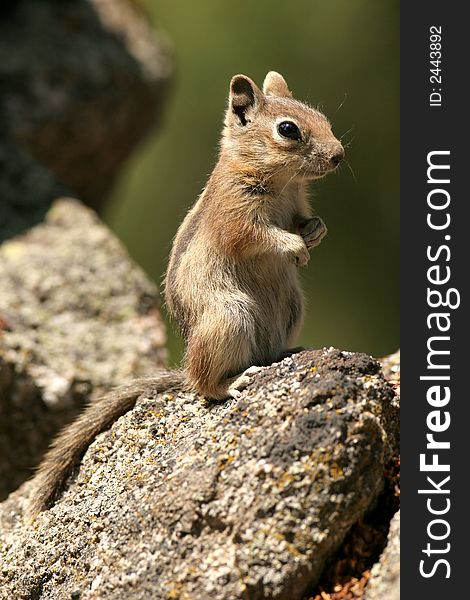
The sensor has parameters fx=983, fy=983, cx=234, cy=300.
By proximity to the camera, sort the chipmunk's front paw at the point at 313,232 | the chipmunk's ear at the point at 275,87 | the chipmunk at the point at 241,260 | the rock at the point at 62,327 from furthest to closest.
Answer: the rock at the point at 62,327 → the chipmunk's ear at the point at 275,87 → the chipmunk's front paw at the point at 313,232 → the chipmunk at the point at 241,260

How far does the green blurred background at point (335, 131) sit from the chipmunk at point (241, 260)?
10.5 meters

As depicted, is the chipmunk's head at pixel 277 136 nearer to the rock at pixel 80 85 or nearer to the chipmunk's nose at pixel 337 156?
the chipmunk's nose at pixel 337 156

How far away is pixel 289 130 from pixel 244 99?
0.36 m

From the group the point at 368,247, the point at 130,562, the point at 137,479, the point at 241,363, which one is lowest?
the point at 130,562

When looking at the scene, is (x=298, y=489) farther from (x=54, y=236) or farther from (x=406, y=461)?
(x=54, y=236)

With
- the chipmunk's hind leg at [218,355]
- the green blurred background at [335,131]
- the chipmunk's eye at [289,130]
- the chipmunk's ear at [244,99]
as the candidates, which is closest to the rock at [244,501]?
the chipmunk's hind leg at [218,355]

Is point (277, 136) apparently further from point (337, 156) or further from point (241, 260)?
point (241, 260)

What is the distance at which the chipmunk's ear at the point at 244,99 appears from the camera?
17.0 ft

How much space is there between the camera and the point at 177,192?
17.5 metres

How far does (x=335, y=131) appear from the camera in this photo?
53.4ft

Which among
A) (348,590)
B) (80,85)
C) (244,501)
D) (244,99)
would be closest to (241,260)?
(244,99)

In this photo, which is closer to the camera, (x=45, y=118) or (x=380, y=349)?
(x=45, y=118)

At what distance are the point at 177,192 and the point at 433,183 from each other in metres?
13.5

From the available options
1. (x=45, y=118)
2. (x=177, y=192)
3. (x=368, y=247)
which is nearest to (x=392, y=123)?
(x=368, y=247)
